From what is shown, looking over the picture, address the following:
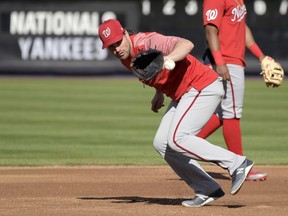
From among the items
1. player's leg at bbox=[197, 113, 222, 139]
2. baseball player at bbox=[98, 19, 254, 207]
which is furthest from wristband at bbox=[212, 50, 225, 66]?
baseball player at bbox=[98, 19, 254, 207]

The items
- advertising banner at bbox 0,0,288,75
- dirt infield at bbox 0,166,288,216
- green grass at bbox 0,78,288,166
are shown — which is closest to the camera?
dirt infield at bbox 0,166,288,216

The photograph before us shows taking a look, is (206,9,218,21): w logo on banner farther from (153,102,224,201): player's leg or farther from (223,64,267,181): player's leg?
(153,102,224,201): player's leg

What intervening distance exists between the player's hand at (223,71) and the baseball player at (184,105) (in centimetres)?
73

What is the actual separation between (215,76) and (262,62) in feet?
3.76

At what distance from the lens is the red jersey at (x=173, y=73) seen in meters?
6.52

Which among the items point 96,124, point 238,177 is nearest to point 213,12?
point 238,177

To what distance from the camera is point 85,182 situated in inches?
331

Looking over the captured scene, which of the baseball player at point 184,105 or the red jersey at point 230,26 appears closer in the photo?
the baseball player at point 184,105

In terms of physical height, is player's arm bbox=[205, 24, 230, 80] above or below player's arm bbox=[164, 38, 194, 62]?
below

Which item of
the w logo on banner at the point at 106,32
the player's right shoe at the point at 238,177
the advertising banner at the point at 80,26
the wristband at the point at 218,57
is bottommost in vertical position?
the advertising banner at the point at 80,26

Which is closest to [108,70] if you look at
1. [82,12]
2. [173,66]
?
[82,12]

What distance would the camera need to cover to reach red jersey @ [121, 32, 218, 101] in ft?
21.4

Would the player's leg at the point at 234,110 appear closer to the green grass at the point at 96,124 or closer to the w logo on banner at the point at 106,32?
the green grass at the point at 96,124

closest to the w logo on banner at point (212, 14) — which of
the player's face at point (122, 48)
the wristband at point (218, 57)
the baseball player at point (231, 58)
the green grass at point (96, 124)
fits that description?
the baseball player at point (231, 58)
